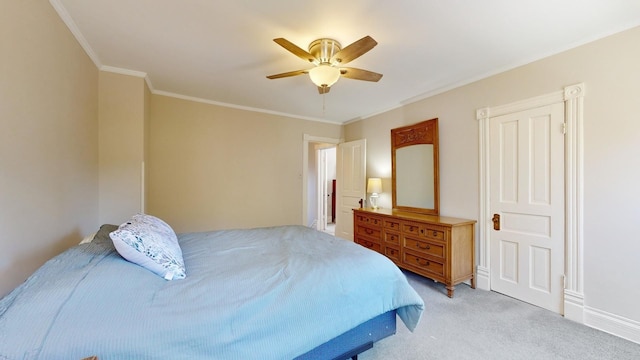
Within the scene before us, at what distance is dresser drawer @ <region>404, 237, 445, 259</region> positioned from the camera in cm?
279

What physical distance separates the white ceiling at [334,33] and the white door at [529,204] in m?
0.71

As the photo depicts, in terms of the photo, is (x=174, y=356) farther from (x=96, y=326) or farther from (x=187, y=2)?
(x=187, y=2)

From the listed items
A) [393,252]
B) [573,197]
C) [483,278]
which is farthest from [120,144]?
[573,197]

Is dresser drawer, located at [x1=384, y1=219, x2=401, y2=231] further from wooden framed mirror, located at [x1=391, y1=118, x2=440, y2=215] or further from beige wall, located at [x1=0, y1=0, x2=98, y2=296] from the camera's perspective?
beige wall, located at [x1=0, y1=0, x2=98, y2=296]

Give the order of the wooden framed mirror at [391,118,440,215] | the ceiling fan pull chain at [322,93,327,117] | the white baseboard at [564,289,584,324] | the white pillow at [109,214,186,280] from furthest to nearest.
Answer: the ceiling fan pull chain at [322,93,327,117]
the wooden framed mirror at [391,118,440,215]
the white baseboard at [564,289,584,324]
the white pillow at [109,214,186,280]

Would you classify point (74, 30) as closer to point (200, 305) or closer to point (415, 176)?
point (200, 305)

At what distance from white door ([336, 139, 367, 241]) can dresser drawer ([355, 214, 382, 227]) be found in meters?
0.69

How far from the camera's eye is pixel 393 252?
3.37m

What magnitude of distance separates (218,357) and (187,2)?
220cm

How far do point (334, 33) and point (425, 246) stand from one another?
2.45m

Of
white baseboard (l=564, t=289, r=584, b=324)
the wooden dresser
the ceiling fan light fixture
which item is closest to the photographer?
the ceiling fan light fixture

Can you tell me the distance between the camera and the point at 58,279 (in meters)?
1.06

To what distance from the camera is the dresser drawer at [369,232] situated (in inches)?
141

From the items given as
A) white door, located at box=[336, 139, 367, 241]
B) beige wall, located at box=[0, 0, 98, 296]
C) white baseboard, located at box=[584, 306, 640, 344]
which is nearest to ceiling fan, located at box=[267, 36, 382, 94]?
beige wall, located at box=[0, 0, 98, 296]
